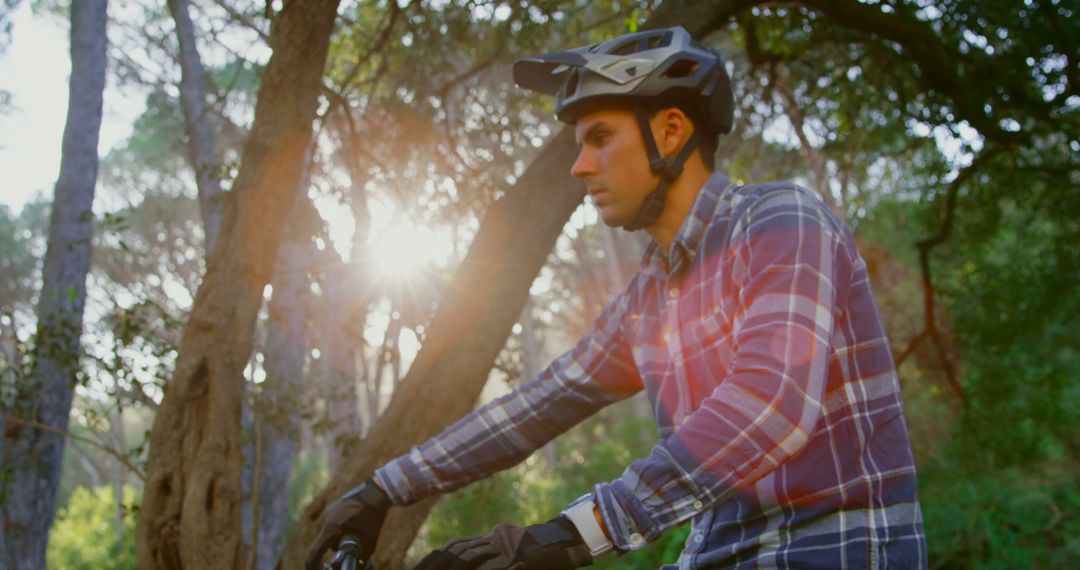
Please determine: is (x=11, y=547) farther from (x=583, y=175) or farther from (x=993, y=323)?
(x=993, y=323)

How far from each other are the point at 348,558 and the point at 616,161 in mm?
1207

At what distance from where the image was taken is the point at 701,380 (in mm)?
2166

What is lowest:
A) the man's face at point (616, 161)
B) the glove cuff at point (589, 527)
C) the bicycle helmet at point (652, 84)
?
the glove cuff at point (589, 527)

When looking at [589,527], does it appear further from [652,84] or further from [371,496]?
[652,84]

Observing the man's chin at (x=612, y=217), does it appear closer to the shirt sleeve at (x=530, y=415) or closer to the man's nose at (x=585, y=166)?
the man's nose at (x=585, y=166)

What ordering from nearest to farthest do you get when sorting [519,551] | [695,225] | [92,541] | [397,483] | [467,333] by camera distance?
1. [519,551]
2. [695,225]
3. [397,483]
4. [467,333]
5. [92,541]

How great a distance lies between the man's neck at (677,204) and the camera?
2.34 meters

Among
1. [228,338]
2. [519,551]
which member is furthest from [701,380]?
[228,338]

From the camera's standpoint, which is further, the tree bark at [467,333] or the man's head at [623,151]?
the tree bark at [467,333]

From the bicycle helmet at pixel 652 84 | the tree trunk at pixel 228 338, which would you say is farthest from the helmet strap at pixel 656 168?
the tree trunk at pixel 228 338

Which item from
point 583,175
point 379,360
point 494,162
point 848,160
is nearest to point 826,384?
point 583,175

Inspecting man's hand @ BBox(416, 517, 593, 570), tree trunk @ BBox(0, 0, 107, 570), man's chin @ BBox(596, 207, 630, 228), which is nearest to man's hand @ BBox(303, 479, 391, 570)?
man's hand @ BBox(416, 517, 593, 570)

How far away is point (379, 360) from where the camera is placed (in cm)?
586

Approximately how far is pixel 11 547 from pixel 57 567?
15.9m
